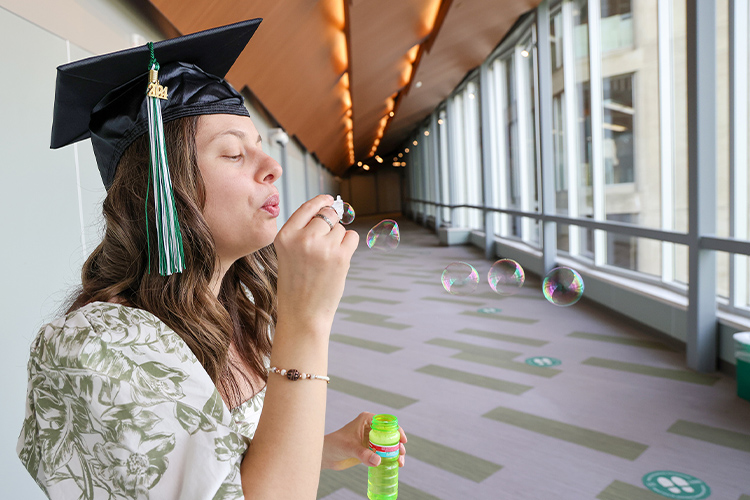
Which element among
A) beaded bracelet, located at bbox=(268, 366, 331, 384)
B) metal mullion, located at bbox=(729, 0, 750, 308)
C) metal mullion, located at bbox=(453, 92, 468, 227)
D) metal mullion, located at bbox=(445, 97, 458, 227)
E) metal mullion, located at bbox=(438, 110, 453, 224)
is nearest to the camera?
beaded bracelet, located at bbox=(268, 366, 331, 384)

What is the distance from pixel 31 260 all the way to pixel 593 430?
2.43 meters

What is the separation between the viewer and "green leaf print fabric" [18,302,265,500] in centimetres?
61

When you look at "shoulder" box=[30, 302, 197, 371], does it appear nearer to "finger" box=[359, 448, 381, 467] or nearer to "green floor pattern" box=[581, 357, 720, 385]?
"finger" box=[359, 448, 381, 467]

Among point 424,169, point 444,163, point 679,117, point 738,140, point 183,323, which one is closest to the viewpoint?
point 183,323

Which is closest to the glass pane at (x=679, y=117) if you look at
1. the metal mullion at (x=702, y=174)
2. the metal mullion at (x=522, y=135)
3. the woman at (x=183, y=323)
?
the metal mullion at (x=702, y=174)

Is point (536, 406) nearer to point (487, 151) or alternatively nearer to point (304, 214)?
point (304, 214)

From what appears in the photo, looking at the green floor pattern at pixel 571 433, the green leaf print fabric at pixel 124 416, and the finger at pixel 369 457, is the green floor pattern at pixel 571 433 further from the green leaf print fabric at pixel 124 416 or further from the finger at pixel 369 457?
the green leaf print fabric at pixel 124 416

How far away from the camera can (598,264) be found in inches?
214

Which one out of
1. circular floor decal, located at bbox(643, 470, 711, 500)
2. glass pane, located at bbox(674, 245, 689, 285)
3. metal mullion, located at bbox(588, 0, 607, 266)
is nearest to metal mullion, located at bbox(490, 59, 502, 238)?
metal mullion, located at bbox(588, 0, 607, 266)

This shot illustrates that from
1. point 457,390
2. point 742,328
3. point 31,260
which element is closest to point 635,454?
point 457,390

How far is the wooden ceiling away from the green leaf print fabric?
2.60m

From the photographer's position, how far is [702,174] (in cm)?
310

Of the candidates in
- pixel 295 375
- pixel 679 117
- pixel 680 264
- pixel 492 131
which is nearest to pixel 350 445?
pixel 295 375

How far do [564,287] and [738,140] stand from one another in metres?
1.79
